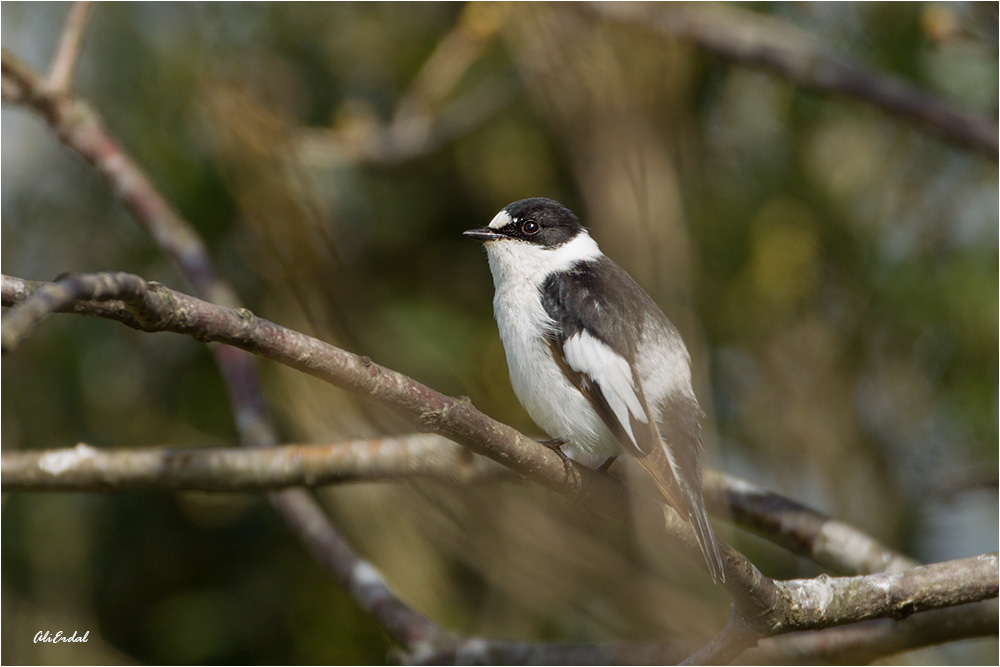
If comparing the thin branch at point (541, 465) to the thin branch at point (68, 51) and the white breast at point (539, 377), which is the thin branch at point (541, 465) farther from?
the thin branch at point (68, 51)

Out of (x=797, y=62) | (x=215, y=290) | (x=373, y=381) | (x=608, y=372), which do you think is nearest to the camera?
(x=373, y=381)

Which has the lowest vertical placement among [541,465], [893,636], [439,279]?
[893,636]

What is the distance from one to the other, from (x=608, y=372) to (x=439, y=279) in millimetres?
2027

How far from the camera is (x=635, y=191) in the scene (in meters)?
2.18

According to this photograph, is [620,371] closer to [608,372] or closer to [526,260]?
[608,372]

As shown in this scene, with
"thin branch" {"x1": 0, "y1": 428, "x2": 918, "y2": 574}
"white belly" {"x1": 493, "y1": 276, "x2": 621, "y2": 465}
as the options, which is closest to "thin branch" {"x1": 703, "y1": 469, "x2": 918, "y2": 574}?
"thin branch" {"x1": 0, "y1": 428, "x2": 918, "y2": 574}

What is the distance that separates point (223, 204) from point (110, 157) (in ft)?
2.95

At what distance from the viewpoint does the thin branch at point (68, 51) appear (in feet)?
12.2

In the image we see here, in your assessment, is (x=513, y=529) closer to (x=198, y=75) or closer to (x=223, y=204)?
(x=223, y=204)

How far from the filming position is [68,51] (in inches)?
148

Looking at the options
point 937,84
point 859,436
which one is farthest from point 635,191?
point 937,84

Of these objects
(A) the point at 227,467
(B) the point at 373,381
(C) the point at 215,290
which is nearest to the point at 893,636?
(B) the point at 373,381
